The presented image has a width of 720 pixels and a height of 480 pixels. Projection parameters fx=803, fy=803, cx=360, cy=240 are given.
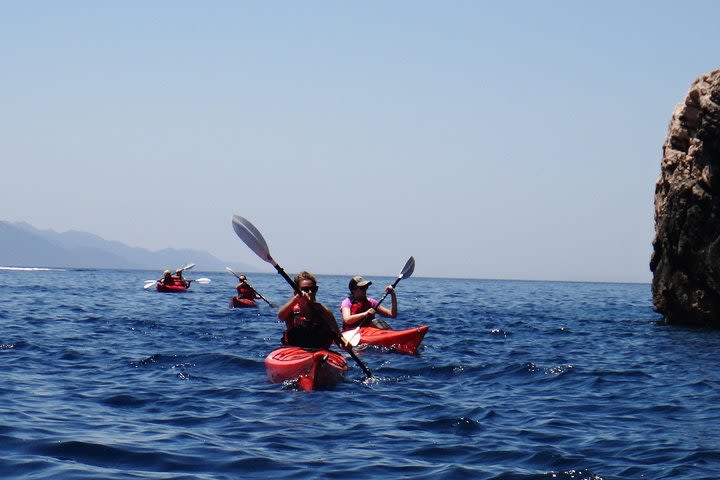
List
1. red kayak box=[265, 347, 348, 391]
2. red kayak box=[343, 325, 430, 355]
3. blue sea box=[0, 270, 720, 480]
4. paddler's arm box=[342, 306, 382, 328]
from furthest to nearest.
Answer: paddler's arm box=[342, 306, 382, 328] → red kayak box=[343, 325, 430, 355] → red kayak box=[265, 347, 348, 391] → blue sea box=[0, 270, 720, 480]

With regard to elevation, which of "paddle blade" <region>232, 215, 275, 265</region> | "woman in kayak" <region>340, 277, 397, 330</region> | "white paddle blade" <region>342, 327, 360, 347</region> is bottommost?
"white paddle blade" <region>342, 327, 360, 347</region>

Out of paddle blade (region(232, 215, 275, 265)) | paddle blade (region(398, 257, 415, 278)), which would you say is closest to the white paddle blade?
paddle blade (region(232, 215, 275, 265))

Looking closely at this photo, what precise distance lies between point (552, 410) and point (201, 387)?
4672 millimetres

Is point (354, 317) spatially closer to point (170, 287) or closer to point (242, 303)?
point (242, 303)

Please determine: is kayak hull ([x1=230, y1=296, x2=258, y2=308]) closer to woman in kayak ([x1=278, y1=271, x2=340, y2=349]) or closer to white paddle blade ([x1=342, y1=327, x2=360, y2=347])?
white paddle blade ([x1=342, y1=327, x2=360, y2=347])

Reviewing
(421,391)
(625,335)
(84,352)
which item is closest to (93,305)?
(84,352)

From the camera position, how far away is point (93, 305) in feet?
96.0

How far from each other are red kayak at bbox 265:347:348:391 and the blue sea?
0.17 metres

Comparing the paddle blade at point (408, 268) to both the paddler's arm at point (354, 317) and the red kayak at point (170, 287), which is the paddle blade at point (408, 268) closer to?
the paddler's arm at point (354, 317)

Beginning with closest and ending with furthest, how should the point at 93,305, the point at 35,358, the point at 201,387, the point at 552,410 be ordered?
1. the point at 552,410
2. the point at 201,387
3. the point at 35,358
4. the point at 93,305

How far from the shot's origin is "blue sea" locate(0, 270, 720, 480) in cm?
698

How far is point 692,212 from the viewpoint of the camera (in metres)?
20.8

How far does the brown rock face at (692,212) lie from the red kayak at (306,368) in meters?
12.8

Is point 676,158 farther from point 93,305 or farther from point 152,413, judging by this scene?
point 93,305
